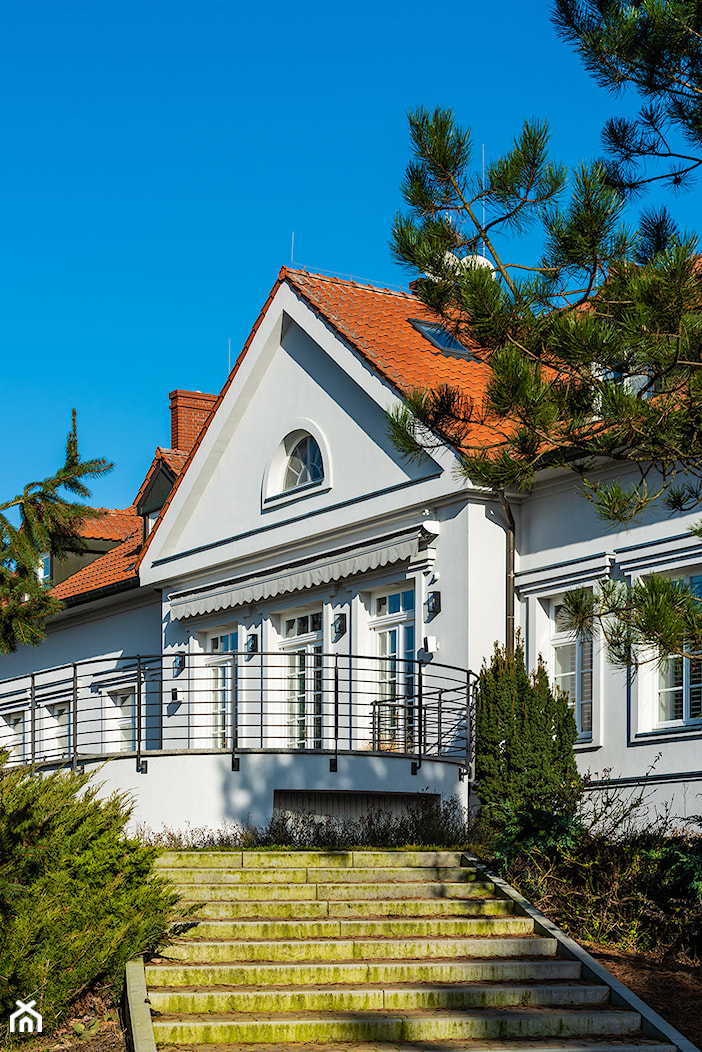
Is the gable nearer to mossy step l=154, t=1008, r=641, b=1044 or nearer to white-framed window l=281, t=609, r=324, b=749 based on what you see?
white-framed window l=281, t=609, r=324, b=749

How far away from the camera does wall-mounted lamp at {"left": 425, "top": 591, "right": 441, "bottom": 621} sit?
19.2m

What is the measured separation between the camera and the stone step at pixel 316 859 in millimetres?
13352

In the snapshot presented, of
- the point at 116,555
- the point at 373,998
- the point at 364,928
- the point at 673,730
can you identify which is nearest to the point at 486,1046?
the point at 373,998

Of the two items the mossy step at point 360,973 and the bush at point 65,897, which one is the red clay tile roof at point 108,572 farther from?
the mossy step at point 360,973

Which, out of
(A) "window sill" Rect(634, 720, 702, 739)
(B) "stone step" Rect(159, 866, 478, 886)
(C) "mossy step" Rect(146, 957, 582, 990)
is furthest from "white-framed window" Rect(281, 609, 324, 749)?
(C) "mossy step" Rect(146, 957, 582, 990)

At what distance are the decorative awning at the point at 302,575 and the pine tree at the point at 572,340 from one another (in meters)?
7.88

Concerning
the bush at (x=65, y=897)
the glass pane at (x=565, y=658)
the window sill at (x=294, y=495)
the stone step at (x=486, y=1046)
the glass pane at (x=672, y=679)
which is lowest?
the stone step at (x=486, y=1046)

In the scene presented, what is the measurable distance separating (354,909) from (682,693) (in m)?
6.80

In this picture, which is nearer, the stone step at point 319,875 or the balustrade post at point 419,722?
the stone step at point 319,875

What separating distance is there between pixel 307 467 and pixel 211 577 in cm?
296

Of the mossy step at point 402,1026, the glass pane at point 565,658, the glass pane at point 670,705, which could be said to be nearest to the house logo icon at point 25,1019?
the mossy step at point 402,1026

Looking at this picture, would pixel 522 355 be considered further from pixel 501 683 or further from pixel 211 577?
pixel 211 577

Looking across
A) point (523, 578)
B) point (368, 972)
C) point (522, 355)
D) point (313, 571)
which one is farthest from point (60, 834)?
point (313, 571)

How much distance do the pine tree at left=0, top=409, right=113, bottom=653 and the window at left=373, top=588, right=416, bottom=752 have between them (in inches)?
188
